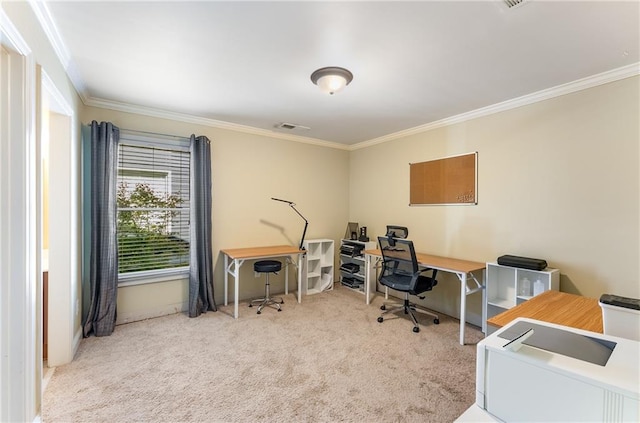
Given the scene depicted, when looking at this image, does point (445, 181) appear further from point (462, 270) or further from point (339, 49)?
point (339, 49)

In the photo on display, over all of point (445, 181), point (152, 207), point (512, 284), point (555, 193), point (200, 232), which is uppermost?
point (445, 181)

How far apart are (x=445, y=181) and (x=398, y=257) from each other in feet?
3.99

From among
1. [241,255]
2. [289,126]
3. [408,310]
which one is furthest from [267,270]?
[289,126]

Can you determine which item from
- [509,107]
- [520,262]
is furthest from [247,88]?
[520,262]

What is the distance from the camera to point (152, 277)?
3402 mm

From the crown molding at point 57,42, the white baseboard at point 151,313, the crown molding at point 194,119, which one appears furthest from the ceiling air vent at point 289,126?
the white baseboard at point 151,313

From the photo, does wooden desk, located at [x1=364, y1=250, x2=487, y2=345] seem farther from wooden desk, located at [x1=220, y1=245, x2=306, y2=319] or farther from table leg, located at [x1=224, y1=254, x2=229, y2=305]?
table leg, located at [x1=224, y1=254, x2=229, y2=305]

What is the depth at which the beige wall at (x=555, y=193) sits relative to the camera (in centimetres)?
232

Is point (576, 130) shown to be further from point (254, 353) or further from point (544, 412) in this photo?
point (254, 353)

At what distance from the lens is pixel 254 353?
263 cm

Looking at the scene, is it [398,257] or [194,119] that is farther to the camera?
[194,119]

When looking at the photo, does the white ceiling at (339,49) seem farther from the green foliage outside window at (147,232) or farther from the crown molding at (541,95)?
the green foliage outside window at (147,232)

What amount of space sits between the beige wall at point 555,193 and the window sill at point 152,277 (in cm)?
320

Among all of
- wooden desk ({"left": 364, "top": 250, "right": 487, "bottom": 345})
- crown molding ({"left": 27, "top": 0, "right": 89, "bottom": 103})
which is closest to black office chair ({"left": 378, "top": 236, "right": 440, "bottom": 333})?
wooden desk ({"left": 364, "top": 250, "right": 487, "bottom": 345})
